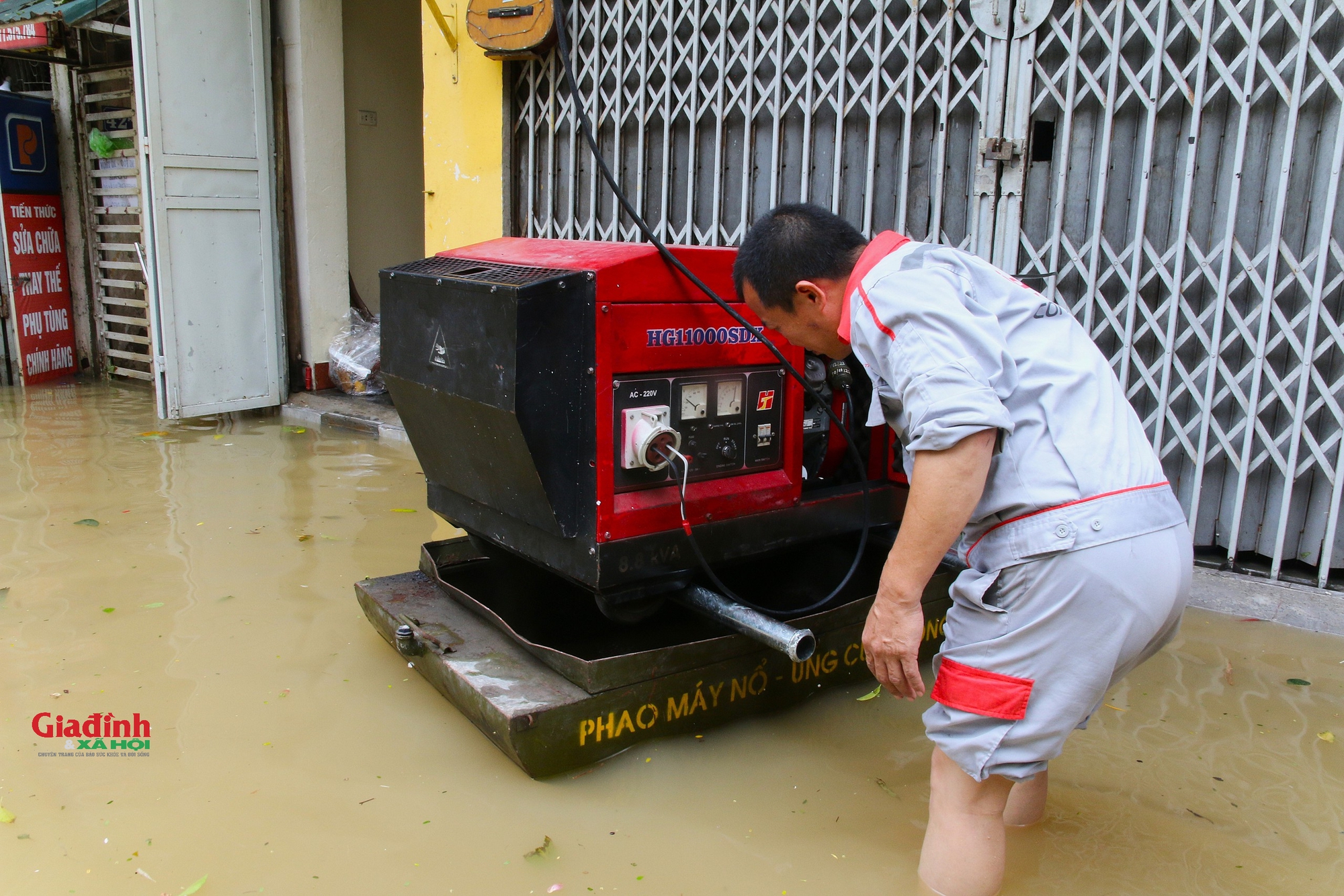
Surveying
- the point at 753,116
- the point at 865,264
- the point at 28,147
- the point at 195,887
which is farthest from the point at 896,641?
the point at 28,147

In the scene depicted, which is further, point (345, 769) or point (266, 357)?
point (266, 357)

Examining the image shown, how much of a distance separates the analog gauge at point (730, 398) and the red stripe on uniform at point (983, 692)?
831 millimetres

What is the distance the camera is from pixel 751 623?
6.98ft

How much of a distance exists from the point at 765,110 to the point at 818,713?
286 centimetres

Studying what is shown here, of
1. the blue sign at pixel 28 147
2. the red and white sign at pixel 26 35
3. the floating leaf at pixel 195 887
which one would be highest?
the red and white sign at pixel 26 35

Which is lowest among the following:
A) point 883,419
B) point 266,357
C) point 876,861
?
point 876,861

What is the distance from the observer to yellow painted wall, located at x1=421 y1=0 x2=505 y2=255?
5.27 metres

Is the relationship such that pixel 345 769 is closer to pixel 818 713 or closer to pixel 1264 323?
pixel 818 713

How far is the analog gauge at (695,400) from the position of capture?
87.7 inches

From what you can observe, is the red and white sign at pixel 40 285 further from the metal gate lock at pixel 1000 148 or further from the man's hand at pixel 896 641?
the man's hand at pixel 896 641

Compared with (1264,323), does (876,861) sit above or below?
below

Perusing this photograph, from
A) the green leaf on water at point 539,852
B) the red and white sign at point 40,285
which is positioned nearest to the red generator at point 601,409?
the green leaf on water at point 539,852

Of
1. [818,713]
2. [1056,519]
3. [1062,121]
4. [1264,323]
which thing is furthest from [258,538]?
[1264,323]

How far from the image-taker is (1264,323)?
310cm
